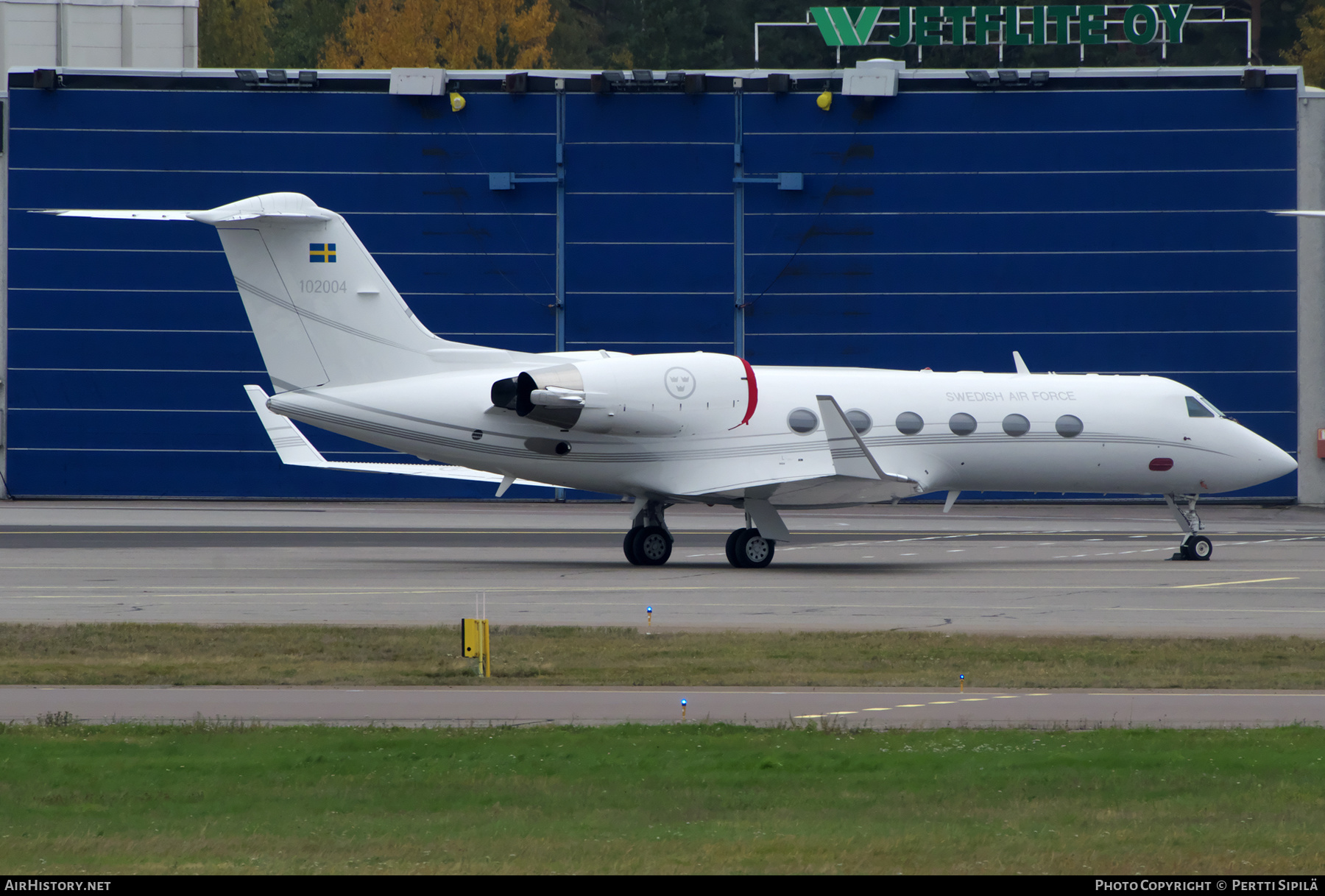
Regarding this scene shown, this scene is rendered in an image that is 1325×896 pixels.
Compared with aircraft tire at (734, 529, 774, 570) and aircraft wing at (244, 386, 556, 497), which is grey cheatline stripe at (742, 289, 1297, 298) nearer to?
aircraft wing at (244, 386, 556, 497)

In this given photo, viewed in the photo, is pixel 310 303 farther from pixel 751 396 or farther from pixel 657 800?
pixel 657 800

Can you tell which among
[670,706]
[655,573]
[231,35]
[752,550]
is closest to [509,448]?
[655,573]

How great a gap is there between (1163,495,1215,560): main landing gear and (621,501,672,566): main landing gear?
31.8ft

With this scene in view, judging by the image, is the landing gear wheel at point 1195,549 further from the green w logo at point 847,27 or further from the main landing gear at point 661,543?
the green w logo at point 847,27

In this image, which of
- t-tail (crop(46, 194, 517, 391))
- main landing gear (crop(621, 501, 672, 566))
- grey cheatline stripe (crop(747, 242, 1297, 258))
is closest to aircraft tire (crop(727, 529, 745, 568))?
main landing gear (crop(621, 501, 672, 566))

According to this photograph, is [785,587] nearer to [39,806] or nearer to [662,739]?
[662,739]


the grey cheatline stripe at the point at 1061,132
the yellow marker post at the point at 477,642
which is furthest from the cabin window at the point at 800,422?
the grey cheatline stripe at the point at 1061,132

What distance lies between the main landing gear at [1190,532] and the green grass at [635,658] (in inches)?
466

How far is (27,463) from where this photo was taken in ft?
150

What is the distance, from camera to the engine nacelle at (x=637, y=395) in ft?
83.6

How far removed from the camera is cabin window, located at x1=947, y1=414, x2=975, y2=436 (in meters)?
28.2

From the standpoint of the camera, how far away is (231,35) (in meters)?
83.2

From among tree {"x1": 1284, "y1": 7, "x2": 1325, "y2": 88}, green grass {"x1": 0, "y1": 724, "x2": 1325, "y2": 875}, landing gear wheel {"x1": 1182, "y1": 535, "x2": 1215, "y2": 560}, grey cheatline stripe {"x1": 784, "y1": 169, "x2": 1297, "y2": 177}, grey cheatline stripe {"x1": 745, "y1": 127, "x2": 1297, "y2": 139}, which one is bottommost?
landing gear wheel {"x1": 1182, "y1": 535, "x2": 1215, "y2": 560}

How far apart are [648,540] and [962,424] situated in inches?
242
